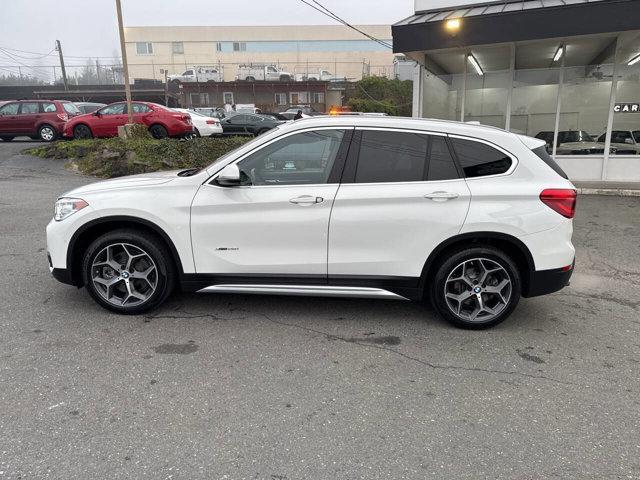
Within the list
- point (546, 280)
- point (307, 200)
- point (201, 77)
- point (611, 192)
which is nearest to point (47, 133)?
point (307, 200)

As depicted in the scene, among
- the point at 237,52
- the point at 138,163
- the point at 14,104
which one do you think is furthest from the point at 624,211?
the point at 237,52

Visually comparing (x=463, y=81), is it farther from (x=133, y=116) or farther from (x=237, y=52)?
(x=237, y=52)

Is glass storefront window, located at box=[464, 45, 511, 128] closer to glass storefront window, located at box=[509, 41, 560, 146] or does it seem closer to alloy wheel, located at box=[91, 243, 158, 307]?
glass storefront window, located at box=[509, 41, 560, 146]

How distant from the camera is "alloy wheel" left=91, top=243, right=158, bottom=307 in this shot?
14.3 ft

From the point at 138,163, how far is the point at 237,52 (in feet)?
194

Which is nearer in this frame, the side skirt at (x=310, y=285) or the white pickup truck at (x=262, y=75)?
the side skirt at (x=310, y=285)

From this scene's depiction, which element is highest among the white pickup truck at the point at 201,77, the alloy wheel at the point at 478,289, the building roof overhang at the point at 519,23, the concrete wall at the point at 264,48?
the concrete wall at the point at 264,48

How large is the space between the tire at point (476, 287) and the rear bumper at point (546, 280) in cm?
11

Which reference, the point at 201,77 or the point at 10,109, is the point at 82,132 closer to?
the point at 10,109

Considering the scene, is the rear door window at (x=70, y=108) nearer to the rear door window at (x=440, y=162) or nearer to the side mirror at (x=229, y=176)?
the side mirror at (x=229, y=176)

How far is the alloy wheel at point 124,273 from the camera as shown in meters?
4.37

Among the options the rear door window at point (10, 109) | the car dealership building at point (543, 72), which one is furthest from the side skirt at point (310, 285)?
the rear door window at point (10, 109)

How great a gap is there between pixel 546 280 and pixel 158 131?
45.6ft

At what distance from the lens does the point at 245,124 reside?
2228 cm
